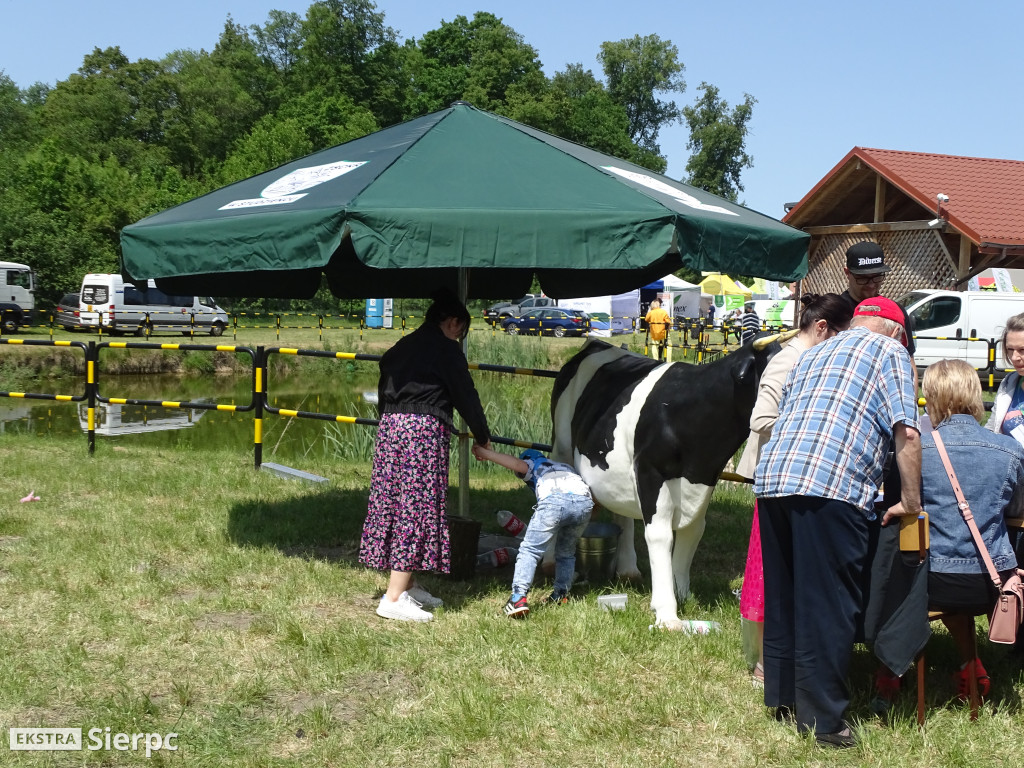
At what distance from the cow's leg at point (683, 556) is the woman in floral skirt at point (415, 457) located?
125cm

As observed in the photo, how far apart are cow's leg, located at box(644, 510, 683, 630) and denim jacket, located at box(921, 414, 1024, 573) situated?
1.47 m

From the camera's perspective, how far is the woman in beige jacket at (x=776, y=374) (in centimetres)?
455

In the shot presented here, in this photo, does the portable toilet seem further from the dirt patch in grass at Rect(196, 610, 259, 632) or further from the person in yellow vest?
the dirt patch in grass at Rect(196, 610, 259, 632)

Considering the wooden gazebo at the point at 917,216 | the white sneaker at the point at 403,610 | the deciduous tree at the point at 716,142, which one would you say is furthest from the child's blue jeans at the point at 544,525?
the deciduous tree at the point at 716,142

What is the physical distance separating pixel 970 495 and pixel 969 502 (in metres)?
0.03

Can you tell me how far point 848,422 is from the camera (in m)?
3.81

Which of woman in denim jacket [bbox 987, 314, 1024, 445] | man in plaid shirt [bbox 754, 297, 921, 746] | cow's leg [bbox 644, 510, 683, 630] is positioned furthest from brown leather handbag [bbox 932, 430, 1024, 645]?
cow's leg [bbox 644, 510, 683, 630]

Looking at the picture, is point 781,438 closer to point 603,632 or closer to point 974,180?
point 603,632

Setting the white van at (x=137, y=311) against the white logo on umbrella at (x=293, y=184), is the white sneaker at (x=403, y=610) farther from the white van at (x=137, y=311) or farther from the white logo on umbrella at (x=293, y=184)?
the white van at (x=137, y=311)

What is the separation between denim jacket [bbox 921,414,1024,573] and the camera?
13.6ft

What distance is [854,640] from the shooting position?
12.9 feet

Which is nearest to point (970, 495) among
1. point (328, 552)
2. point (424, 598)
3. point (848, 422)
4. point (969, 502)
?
point (969, 502)

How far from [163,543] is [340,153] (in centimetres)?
285

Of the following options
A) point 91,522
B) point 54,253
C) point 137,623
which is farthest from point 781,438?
point 54,253
